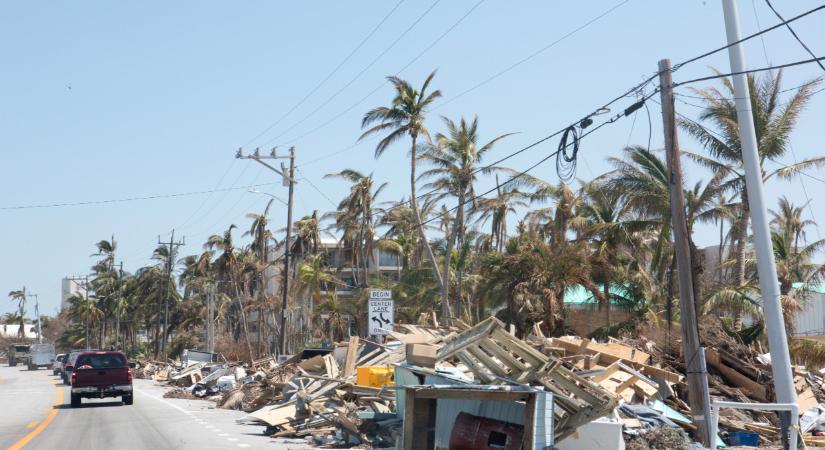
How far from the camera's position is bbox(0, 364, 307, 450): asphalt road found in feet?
56.0

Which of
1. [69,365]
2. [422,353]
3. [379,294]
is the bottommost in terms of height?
[69,365]

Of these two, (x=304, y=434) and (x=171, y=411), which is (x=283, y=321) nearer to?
(x=171, y=411)

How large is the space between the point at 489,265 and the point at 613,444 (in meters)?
A: 21.9

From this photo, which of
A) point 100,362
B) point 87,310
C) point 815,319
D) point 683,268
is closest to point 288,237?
point 100,362

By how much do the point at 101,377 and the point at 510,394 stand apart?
21.6 m

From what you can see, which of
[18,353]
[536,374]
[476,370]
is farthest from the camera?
[18,353]

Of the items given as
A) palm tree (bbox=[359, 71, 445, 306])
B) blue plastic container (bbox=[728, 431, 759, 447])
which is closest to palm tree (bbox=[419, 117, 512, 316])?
palm tree (bbox=[359, 71, 445, 306])

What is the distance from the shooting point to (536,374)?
1251cm

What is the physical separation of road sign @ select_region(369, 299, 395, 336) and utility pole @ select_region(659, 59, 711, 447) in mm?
8059

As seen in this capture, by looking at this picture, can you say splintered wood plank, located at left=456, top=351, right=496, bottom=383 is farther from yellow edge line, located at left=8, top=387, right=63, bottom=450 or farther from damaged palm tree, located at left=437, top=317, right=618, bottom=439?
yellow edge line, located at left=8, top=387, right=63, bottom=450

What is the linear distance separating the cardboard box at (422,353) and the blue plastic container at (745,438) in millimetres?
6579

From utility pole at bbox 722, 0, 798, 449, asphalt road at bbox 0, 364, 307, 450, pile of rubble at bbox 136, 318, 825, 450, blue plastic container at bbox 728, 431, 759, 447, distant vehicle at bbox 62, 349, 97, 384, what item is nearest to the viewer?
pile of rubble at bbox 136, 318, 825, 450

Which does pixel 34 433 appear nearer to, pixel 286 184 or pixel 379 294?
pixel 379 294

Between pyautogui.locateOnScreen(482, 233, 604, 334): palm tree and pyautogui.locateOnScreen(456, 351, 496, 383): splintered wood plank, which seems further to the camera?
pyautogui.locateOnScreen(482, 233, 604, 334): palm tree
